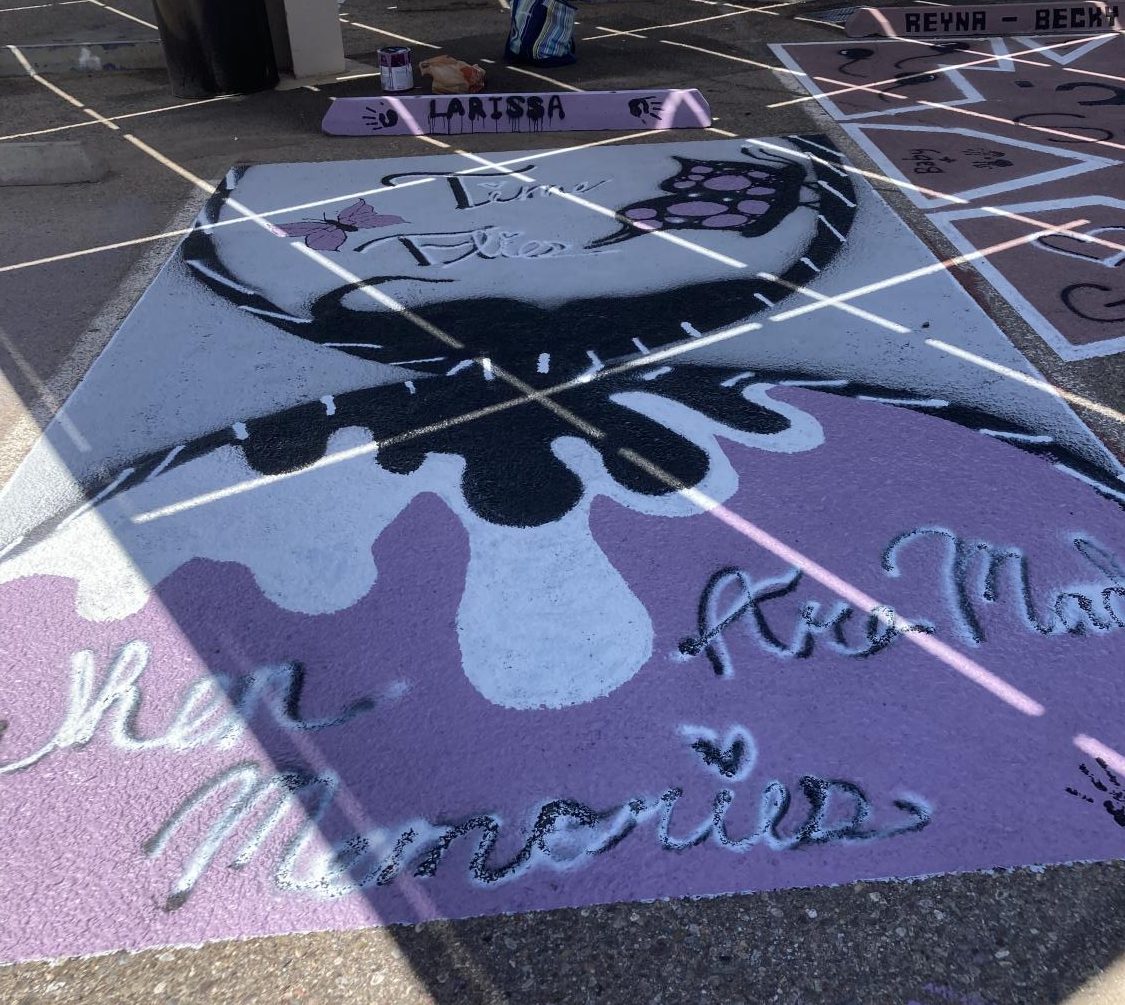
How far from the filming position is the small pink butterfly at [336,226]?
619 cm

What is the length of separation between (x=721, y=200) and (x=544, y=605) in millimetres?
4160

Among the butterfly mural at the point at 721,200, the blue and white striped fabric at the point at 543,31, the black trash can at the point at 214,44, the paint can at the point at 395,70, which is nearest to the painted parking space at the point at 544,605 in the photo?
the butterfly mural at the point at 721,200

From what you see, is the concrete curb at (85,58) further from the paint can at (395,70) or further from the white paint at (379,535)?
the white paint at (379,535)

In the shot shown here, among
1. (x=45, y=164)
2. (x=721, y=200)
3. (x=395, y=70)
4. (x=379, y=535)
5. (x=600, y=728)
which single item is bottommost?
(x=721, y=200)

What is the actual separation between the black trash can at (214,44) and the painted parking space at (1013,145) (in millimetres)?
5259

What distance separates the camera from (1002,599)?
11.0 feet

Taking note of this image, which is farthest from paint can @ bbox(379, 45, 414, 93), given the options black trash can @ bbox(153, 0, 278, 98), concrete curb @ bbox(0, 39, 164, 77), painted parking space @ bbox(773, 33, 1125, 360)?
painted parking space @ bbox(773, 33, 1125, 360)

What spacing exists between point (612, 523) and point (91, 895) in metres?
2.07

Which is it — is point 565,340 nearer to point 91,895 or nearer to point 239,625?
point 239,625

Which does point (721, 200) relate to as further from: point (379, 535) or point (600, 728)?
point (600, 728)

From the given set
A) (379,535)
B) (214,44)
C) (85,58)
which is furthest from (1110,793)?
(85,58)

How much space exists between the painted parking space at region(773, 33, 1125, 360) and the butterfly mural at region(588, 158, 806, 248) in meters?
0.86

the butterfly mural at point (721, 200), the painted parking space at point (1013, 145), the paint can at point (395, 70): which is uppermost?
the paint can at point (395, 70)

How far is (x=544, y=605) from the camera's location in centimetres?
343
